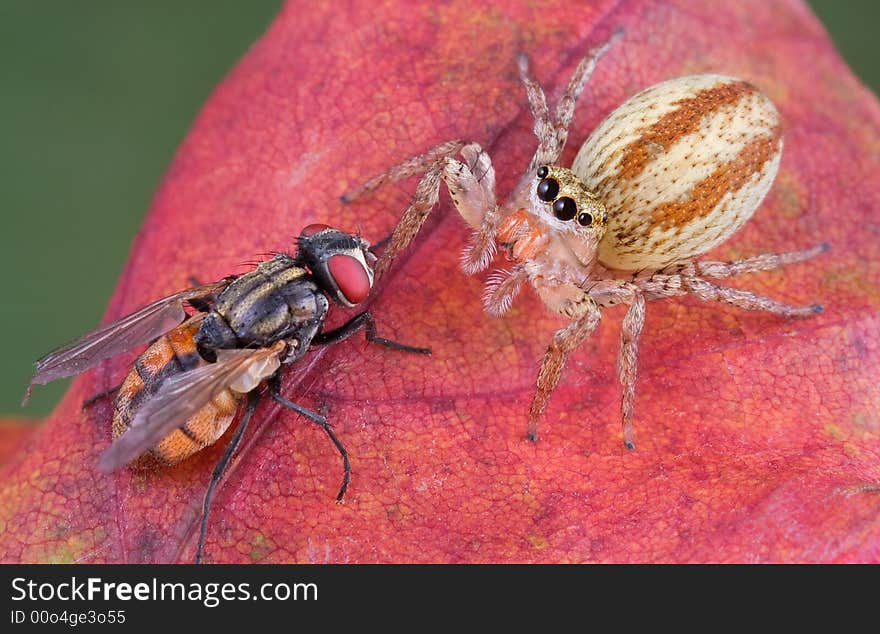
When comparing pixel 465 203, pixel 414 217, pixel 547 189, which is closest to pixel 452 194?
pixel 465 203

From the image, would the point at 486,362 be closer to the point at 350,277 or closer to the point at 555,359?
the point at 555,359

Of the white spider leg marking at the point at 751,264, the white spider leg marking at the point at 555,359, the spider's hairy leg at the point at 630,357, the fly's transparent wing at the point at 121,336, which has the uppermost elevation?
the fly's transparent wing at the point at 121,336

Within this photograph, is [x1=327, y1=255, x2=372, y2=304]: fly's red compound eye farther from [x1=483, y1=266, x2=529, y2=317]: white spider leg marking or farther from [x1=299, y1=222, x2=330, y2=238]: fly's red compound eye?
[x1=483, y1=266, x2=529, y2=317]: white spider leg marking

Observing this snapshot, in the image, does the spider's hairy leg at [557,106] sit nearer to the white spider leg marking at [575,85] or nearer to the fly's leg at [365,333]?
the white spider leg marking at [575,85]

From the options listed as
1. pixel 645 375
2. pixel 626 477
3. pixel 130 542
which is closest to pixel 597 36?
pixel 645 375

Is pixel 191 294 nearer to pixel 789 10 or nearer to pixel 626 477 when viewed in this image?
pixel 626 477

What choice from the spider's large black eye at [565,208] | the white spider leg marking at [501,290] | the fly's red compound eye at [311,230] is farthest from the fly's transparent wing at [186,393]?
the spider's large black eye at [565,208]
